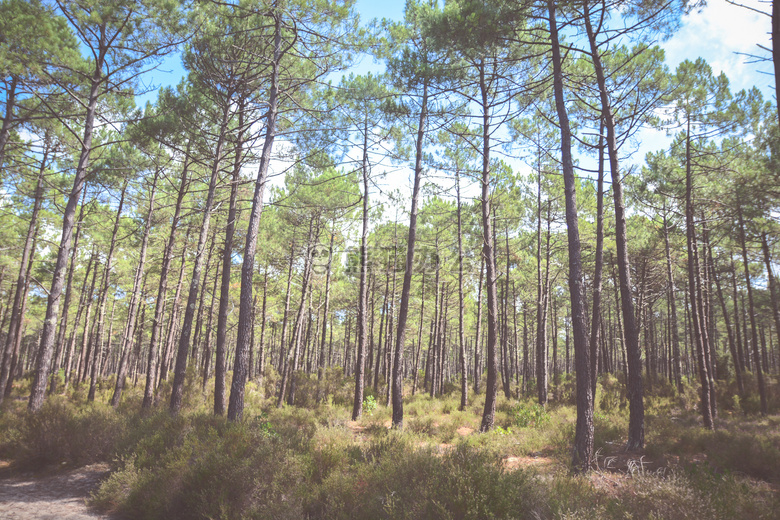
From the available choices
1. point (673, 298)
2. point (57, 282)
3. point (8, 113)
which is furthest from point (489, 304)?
point (673, 298)

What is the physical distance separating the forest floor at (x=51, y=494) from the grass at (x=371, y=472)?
29 centimetres

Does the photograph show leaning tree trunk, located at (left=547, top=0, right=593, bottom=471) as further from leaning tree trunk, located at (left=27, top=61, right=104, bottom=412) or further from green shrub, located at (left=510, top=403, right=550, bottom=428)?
leaning tree trunk, located at (left=27, top=61, right=104, bottom=412)

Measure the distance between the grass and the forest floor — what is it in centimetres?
29

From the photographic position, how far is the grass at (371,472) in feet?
12.9

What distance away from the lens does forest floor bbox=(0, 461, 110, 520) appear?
512cm

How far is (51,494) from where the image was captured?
5840 mm

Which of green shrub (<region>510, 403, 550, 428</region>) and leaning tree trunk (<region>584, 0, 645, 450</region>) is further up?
leaning tree trunk (<region>584, 0, 645, 450</region>)

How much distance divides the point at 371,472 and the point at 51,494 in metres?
5.35

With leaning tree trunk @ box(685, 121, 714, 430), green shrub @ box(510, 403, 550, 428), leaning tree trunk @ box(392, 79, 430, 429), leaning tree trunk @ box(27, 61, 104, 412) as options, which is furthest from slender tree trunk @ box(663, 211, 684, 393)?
leaning tree trunk @ box(27, 61, 104, 412)

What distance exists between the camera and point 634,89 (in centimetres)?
945

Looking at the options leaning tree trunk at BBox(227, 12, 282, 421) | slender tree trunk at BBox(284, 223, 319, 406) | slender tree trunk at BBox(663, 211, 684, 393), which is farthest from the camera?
slender tree trunk at BBox(284, 223, 319, 406)

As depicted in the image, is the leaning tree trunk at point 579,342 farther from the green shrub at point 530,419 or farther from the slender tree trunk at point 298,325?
the slender tree trunk at point 298,325

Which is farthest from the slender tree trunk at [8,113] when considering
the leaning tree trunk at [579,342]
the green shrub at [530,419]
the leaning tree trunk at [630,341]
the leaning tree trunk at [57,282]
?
the green shrub at [530,419]

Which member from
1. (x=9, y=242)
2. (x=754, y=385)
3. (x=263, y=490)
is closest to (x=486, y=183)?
(x=263, y=490)
